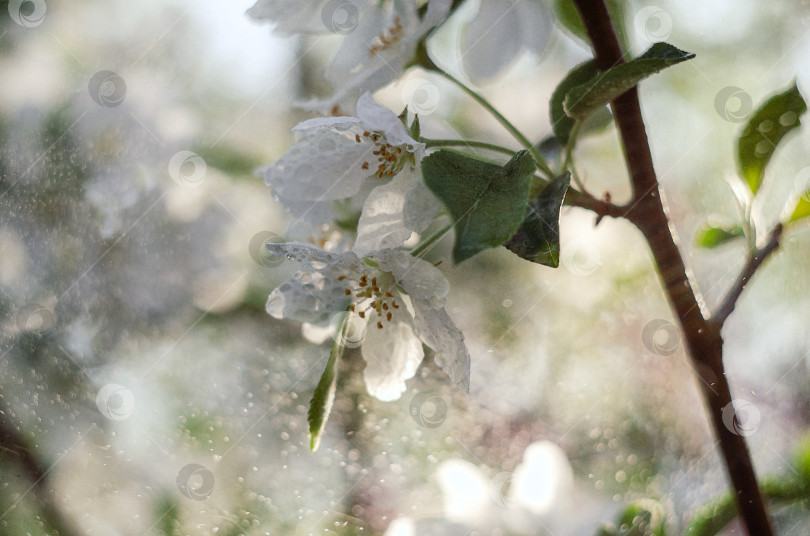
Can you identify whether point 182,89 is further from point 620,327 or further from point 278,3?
point 620,327

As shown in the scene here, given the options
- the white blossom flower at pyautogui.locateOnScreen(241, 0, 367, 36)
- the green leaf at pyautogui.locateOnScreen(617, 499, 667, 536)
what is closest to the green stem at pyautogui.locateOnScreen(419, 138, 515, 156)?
the white blossom flower at pyautogui.locateOnScreen(241, 0, 367, 36)

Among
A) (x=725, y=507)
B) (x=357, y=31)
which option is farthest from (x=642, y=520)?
(x=357, y=31)

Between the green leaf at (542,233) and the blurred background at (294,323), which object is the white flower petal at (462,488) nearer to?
the blurred background at (294,323)

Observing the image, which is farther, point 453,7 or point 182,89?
point 182,89

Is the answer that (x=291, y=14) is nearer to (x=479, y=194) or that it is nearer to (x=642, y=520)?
(x=479, y=194)

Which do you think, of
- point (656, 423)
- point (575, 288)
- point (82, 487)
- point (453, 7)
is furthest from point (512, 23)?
point (82, 487)

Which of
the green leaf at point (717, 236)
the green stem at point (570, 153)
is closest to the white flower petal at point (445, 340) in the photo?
the green stem at point (570, 153)
